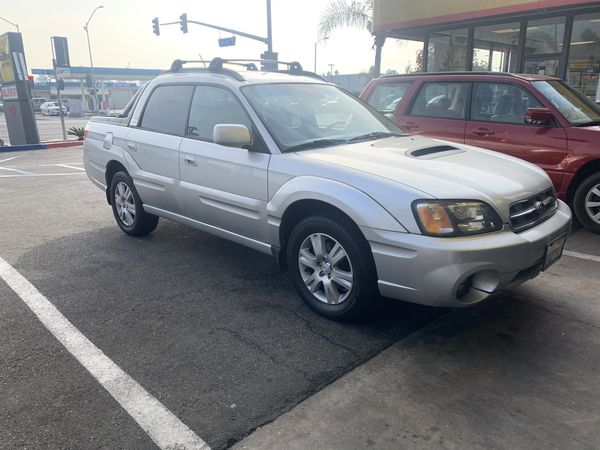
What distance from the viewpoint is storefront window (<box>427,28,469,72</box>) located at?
13.8 metres

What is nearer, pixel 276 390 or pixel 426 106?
pixel 276 390

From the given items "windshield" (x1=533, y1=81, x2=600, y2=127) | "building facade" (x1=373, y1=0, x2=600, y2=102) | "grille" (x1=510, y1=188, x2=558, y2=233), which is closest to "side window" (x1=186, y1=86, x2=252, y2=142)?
"grille" (x1=510, y1=188, x2=558, y2=233)

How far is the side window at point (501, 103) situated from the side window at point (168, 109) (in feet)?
11.9

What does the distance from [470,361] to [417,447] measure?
0.89 metres

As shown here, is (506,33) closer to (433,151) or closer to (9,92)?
(433,151)

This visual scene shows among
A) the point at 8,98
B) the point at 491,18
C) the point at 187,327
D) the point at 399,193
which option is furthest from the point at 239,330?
the point at 8,98

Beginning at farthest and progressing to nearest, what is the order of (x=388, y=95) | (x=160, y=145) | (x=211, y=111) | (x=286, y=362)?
1. (x=388, y=95)
2. (x=160, y=145)
3. (x=211, y=111)
4. (x=286, y=362)

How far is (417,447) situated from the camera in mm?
2305

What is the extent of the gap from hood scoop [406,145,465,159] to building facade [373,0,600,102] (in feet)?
28.3

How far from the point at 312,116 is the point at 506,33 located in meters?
11.1

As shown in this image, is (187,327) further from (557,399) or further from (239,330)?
(557,399)

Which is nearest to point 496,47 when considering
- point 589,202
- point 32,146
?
point 589,202

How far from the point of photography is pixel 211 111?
4.43 m

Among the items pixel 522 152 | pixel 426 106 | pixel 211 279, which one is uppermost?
pixel 426 106
